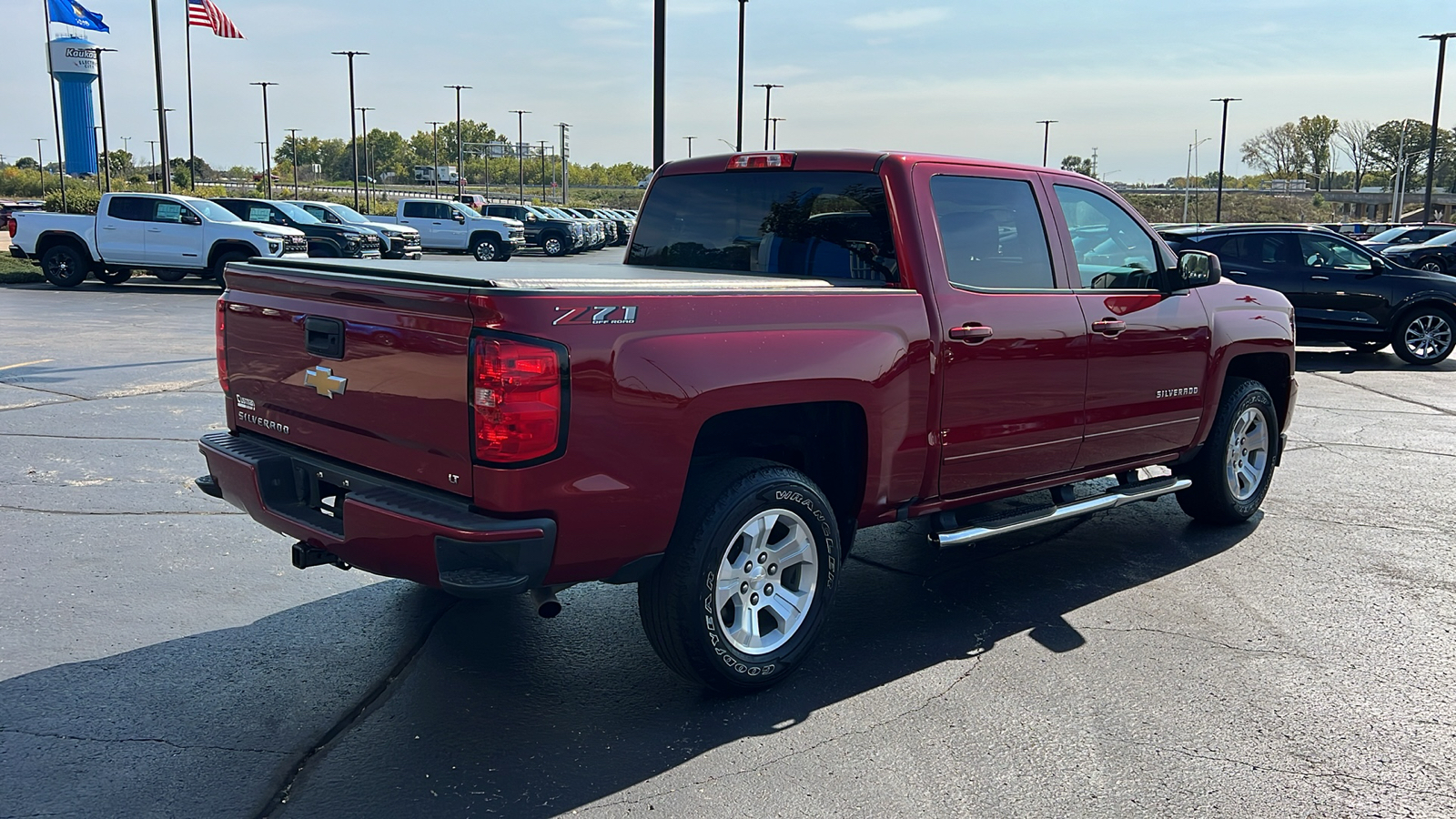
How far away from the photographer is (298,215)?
80.6 ft

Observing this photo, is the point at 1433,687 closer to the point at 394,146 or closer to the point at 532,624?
the point at 532,624

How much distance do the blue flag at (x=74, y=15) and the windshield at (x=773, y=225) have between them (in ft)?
144

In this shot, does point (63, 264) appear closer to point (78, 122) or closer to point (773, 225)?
point (773, 225)

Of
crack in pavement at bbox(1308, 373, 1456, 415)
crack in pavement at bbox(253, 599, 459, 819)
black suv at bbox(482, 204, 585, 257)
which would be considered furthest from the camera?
black suv at bbox(482, 204, 585, 257)

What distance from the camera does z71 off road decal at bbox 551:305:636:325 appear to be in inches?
132

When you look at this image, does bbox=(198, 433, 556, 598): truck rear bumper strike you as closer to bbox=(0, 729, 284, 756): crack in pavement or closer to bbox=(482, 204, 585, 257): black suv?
bbox=(0, 729, 284, 756): crack in pavement

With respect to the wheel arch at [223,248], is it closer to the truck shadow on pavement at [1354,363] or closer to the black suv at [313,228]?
the black suv at [313,228]

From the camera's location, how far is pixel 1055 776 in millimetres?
3479

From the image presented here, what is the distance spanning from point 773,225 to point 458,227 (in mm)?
30165

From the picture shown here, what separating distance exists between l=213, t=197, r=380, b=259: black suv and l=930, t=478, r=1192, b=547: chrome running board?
67.2 feet

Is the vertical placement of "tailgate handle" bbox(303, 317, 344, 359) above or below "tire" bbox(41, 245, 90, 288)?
above

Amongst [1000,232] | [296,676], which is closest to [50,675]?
[296,676]

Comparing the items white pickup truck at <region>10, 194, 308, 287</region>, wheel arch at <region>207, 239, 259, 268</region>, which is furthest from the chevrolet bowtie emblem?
wheel arch at <region>207, 239, 259, 268</region>

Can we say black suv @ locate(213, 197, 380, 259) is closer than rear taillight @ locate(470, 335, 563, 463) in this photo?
No
